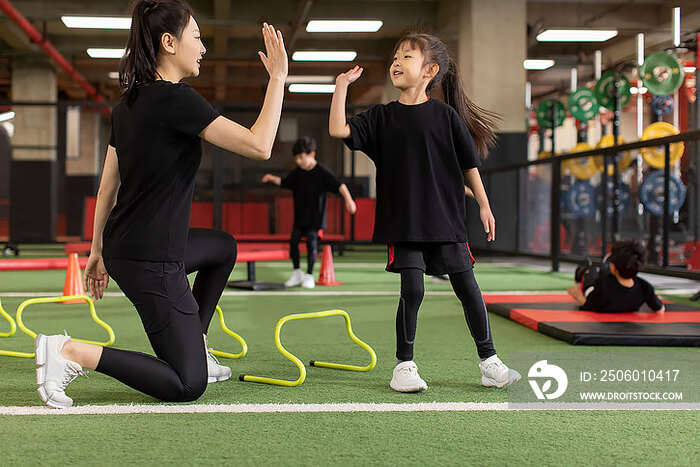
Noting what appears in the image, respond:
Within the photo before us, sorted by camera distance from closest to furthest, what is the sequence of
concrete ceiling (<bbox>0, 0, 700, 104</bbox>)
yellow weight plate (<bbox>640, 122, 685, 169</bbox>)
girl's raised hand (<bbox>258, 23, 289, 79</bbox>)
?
girl's raised hand (<bbox>258, 23, 289, 79</bbox>) → yellow weight plate (<bbox>640, 122, 685, 169</bbox>) → concrete ceiling (<bbox>0, 0, 700, 104</bbox>)

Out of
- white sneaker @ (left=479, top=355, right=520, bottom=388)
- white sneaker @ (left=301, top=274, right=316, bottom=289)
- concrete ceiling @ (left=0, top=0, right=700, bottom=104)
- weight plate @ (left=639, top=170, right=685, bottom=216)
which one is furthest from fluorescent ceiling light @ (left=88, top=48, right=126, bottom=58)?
white sneaker @ (left=479, top=355, right=520, bottom=388)

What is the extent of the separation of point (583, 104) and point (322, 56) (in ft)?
26.0

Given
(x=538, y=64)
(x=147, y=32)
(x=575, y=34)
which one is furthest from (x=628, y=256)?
(x=538, y=64)

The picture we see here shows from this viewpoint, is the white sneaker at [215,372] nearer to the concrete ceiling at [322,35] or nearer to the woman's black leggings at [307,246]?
the woman's black leggings at [307,246]

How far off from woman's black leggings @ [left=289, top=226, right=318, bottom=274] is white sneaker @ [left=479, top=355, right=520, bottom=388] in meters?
4.52

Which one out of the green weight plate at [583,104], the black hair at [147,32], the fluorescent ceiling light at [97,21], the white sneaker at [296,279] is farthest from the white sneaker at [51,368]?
the fluorescent ceiling light at [97,21]

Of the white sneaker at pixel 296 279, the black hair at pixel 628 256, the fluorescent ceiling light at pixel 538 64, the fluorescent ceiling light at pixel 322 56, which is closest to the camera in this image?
the black hair at pixel 628 256

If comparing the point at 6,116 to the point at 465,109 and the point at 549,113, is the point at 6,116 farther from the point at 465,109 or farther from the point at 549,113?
the point at 465,109

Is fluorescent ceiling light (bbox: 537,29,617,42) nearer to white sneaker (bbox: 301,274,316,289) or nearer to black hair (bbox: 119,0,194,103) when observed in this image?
white sneaker (bbox: 301,274,316,289)

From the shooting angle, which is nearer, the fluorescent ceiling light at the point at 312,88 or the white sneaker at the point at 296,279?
the white sneaker at the point at 296,279

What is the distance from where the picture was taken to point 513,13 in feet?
44.9

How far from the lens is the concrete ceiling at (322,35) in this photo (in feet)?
51.0

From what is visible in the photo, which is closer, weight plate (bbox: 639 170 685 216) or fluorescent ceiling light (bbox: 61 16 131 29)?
weight plate (bbox: 639 170 685 216)

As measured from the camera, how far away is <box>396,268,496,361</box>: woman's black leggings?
10.1ft
